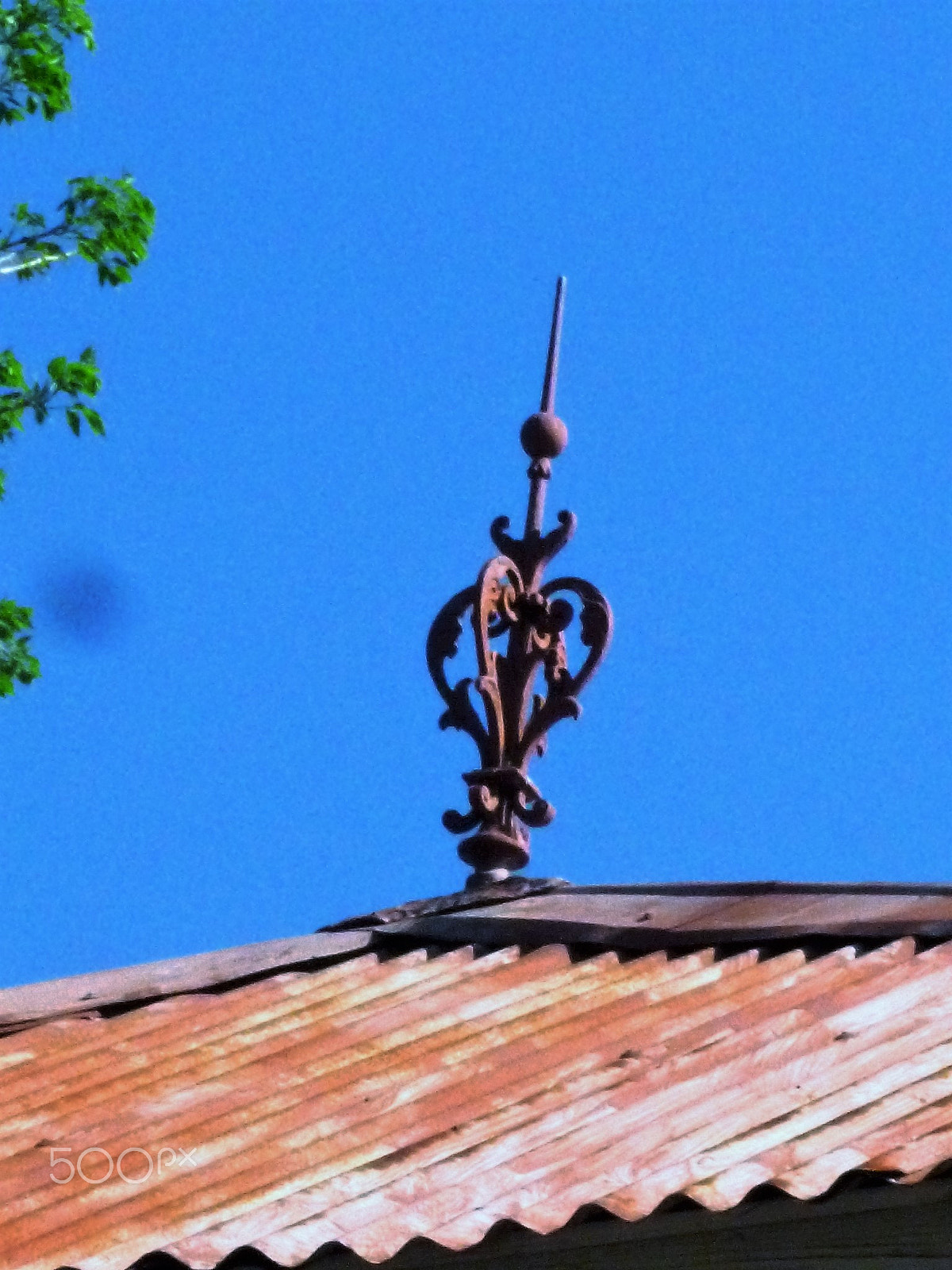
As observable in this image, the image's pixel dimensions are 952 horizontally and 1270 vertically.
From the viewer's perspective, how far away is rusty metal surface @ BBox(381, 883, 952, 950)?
5031 millimetres

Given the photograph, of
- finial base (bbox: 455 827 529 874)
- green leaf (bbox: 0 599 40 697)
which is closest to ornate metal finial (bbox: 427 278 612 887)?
finial base (bbox: 455 827 529 874)

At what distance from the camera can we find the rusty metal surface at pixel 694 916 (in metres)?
5.03

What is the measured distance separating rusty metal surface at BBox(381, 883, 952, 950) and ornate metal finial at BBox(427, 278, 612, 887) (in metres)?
0.24

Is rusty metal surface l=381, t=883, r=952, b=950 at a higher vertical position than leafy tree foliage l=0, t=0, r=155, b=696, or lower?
lower

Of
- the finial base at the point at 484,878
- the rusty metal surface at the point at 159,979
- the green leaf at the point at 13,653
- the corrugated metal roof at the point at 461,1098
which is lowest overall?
the corrugated metal roof at the point at 461,1098

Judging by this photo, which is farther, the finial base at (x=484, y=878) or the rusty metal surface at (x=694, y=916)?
the finial base at (x=484, y=878)

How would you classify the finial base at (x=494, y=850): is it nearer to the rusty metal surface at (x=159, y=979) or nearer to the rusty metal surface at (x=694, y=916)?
the rusty metal surface at (x=694, y=916)

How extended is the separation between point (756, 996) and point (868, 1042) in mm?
565

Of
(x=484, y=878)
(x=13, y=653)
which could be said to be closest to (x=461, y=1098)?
(x=484, y=878)

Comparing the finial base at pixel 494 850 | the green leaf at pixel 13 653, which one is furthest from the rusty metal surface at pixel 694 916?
the green leaf at pixel 13 653

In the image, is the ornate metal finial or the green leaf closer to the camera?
the ornate metal finial

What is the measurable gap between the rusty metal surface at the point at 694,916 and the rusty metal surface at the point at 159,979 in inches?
10.0

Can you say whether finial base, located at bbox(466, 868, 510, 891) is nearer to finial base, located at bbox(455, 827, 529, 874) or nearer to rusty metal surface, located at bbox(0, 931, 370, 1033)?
finial base, located at bbox(455, 827, 529, 874)

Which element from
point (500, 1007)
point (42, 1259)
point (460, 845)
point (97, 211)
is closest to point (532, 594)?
point (460, 845)
